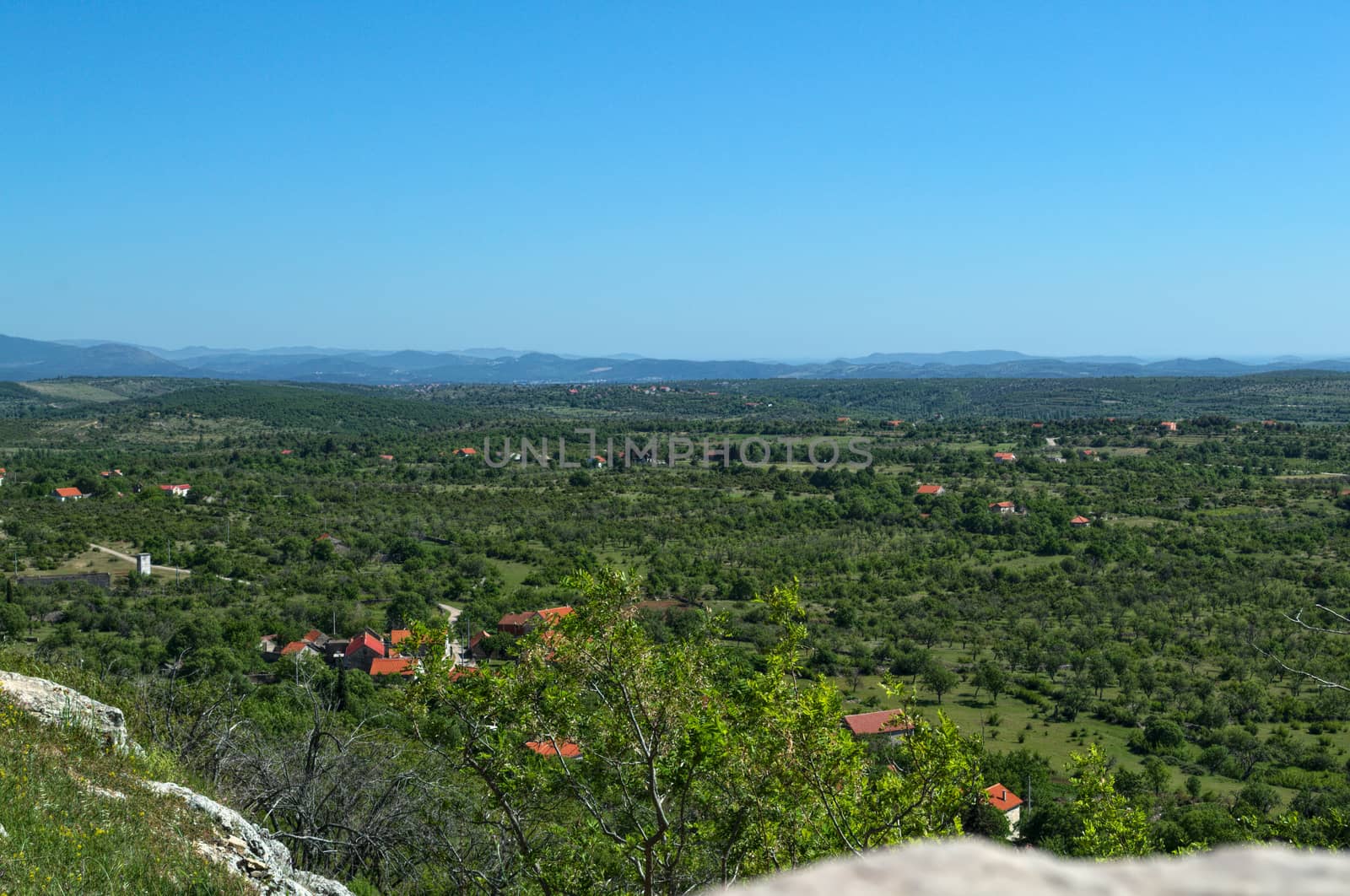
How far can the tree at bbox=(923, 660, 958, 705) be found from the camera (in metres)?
29.2

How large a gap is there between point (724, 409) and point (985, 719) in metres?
134

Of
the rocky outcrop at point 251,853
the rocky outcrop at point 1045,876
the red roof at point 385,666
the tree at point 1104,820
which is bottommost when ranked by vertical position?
the red roof at point 385,666

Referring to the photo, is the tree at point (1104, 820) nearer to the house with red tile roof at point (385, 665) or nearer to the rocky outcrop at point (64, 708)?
the rocky outcrop at point (64, 708)

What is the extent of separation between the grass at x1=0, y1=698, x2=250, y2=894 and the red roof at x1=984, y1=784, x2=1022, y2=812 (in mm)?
16864

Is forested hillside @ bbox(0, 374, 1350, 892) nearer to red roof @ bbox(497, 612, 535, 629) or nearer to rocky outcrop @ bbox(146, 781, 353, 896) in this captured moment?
rocky outcrop @ bbox(146, 781, 353, 896)

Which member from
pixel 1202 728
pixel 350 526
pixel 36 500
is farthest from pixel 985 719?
pixel 36 500

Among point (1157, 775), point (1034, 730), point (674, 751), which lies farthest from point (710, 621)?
point (1034, 730)

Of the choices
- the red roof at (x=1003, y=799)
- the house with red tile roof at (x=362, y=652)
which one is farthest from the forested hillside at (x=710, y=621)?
the house with red tile roof at (x=362, y=652)

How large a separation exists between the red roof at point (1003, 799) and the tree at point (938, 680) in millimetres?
8570

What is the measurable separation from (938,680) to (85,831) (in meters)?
27.5

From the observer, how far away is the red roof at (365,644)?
28.8 meters

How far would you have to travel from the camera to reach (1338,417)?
117m

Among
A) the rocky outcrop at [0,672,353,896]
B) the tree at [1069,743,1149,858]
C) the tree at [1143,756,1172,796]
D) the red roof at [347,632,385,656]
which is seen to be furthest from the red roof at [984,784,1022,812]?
the red roof at [347,632,385,656]

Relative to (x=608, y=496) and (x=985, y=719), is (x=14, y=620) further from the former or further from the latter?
(x=608, y=496)
